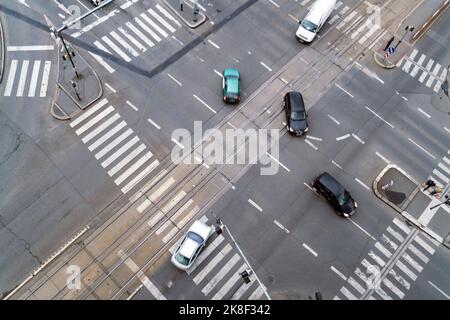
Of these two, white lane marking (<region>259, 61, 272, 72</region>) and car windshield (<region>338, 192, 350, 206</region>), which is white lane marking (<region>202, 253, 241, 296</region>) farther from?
white lane marking (<region>259, 61, 272, 72</region>)

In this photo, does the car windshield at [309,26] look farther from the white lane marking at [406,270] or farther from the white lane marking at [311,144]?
the white lane marking at [406,270]

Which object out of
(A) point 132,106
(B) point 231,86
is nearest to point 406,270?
(B) point 231,86

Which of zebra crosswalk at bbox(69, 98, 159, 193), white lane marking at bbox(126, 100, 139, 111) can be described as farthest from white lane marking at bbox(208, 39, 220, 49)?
zebra crosswalk at bbox(69, 98, 159, 193)

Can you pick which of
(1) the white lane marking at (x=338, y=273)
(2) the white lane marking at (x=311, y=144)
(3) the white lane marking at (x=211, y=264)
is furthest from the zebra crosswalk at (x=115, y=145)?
(1) the white lane marking at (x=338, y=273)

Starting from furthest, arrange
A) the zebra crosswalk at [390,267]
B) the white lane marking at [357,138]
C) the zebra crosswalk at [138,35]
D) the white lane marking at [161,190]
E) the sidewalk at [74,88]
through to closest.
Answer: the zebra crosswalk at [138,35]
the white lane marking at [357,138]
the sidewalk at [74,88]
the white lane marking at [161,190]
the zebra crosswalk at [390,267]

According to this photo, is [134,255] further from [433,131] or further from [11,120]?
[433,131]

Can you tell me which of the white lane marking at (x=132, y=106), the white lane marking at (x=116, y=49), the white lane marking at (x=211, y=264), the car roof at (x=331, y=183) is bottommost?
the white lane marking at (x=211, y=264)

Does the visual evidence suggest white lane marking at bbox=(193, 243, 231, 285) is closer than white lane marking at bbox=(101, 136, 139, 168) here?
Yes
